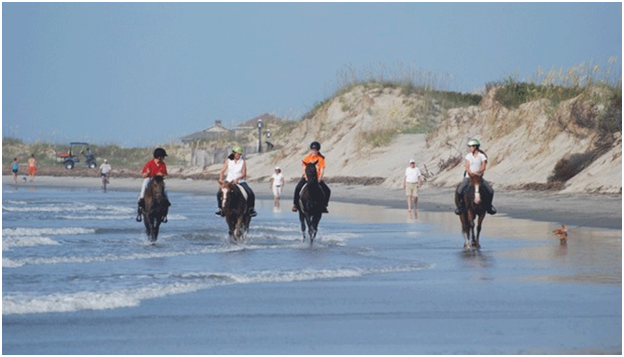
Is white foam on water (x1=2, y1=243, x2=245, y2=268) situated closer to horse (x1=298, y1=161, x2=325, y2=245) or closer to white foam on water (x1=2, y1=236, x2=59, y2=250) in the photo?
horse (x1=298, y1=161, x2=325, y2=245)

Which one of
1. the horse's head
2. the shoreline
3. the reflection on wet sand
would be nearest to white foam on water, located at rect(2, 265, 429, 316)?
the reflection on wet sand

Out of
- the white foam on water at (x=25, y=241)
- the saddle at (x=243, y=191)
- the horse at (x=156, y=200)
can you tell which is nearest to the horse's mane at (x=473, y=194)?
the saddle at (x=243, y=191)

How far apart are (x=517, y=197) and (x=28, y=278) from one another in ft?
70.2

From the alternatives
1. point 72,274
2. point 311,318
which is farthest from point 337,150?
point 311,318

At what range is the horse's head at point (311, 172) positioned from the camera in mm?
21328

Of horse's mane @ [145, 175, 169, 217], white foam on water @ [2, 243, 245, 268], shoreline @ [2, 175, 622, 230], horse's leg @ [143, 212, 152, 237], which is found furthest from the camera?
shoreline @ [2, 175, 622, 230]

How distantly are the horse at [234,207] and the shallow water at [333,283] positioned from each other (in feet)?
1.08

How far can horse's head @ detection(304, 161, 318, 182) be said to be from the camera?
21.3 meters

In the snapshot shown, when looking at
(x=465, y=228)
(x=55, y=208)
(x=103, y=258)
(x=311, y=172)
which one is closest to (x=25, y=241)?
(x=103, y=258)

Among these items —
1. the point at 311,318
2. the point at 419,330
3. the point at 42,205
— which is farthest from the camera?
the point at 42,205

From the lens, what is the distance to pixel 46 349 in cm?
935

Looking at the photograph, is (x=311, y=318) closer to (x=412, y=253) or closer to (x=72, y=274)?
(x=72, y=274)

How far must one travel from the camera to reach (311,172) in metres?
21.3

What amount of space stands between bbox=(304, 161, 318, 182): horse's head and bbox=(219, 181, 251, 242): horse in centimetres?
124
